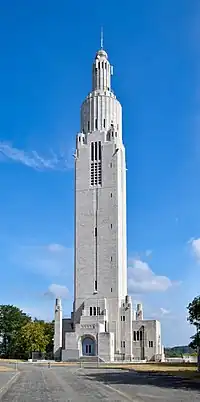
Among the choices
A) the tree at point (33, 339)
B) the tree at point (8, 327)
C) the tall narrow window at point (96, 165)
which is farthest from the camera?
the tree at point (8, 327)

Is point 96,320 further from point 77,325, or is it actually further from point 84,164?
point 84,164

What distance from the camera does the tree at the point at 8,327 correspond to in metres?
118

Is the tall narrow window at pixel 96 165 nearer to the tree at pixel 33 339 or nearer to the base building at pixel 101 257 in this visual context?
the base building at pixel 101 257

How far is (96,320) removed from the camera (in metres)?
99.9

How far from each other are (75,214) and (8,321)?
94.6 ft

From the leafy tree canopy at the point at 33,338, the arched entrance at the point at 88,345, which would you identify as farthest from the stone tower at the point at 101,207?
the leafy tree canopy at the point at 33,338

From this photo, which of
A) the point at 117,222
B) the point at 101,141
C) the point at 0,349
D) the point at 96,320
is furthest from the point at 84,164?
the point at 0,349

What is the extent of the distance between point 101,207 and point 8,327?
3406 cm

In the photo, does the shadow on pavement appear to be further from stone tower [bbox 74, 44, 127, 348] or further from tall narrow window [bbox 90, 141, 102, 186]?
tall narrow window [bbox 90, 141, 102, 186]

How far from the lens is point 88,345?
98875 millimetres

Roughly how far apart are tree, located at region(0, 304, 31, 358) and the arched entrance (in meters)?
23.0

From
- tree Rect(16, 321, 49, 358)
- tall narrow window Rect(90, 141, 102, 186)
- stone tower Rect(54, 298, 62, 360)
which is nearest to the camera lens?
stone tower Rect(54, 298, 62, 360)

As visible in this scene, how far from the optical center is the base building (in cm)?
9944

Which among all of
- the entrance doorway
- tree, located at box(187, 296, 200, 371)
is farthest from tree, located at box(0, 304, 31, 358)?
tree, located at box(187, 296, 200, 371)
